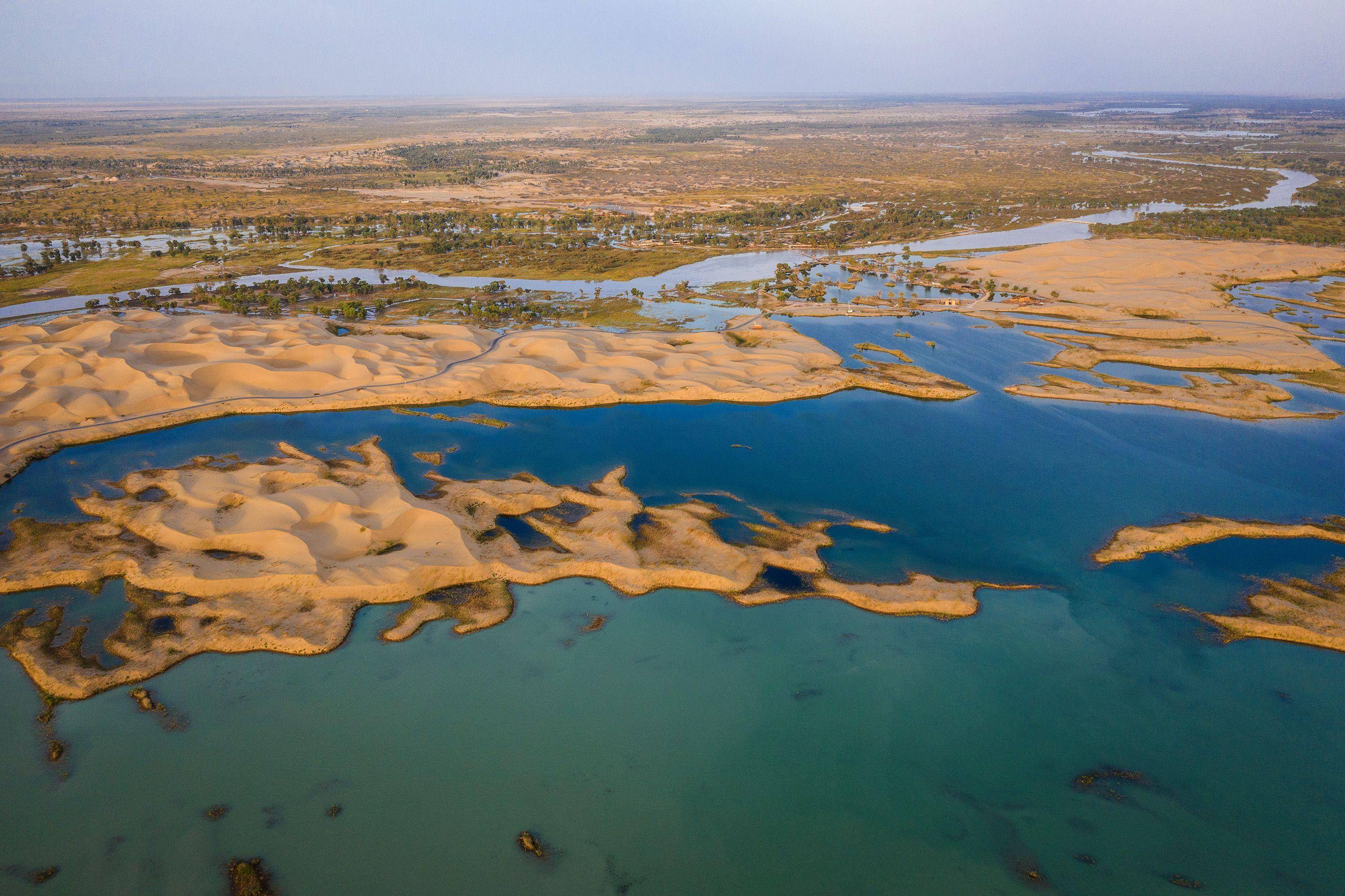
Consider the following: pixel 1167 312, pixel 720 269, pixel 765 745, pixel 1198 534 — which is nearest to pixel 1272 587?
pixel 1198 534

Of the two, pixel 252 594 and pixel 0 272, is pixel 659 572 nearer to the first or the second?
pixel 252 594

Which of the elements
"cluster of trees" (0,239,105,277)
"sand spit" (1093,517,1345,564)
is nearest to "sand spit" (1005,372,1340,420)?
"sand spit" (1093,517,1345,564)

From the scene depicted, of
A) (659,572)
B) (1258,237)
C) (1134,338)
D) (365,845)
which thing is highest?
(1258,237)

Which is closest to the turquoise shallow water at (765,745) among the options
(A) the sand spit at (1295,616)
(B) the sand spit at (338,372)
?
(A) the sand spit at (1295,616)

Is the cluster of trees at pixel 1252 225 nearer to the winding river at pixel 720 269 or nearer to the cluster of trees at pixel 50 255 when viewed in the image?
the winding river at pixel 720 269

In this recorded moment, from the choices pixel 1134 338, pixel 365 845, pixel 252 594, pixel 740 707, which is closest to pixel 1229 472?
pixel 1134 338

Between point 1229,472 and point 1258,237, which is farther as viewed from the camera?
point 1258,237

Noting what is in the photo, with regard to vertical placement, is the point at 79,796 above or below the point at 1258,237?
below

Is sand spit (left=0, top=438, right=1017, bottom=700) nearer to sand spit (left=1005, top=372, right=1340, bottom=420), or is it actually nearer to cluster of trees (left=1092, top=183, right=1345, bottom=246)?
sand spit (left=1005, top=372, right=1340, bottom=420)
